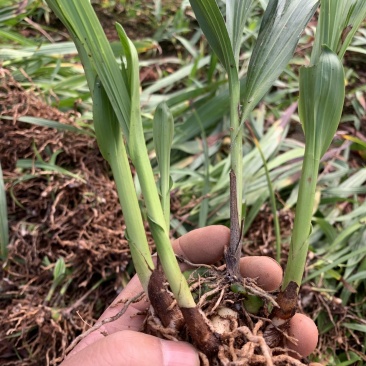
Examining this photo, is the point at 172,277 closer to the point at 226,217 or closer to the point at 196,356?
the point at 196,356

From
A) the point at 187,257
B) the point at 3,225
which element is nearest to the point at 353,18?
the point at 187,257

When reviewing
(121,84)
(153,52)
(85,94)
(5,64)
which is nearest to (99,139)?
(121,84)

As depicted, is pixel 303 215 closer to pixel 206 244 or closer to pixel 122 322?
pixel 206 244

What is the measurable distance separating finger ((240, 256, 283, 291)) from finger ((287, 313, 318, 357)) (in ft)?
0.25

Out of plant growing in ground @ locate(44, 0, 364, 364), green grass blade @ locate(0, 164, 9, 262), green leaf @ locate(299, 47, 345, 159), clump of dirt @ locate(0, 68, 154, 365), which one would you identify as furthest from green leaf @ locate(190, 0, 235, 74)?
green grass blade @ locate(0, 164, 9, 262)

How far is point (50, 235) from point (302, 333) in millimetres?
719

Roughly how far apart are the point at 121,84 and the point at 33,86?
83cm

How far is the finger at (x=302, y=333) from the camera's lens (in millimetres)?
805

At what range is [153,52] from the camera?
5.83ft

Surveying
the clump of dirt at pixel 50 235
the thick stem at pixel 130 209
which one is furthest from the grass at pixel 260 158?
the thick stem at pixel 130 209

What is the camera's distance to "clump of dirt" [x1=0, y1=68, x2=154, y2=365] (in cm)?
111

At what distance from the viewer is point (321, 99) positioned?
2.16ft

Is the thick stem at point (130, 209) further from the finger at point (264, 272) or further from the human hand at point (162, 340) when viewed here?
the finger at point (264, 272)

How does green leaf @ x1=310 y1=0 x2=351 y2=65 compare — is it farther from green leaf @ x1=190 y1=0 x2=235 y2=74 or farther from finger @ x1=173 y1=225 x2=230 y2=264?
finger @ x1=173 y1=225 x2=230 y2=264
